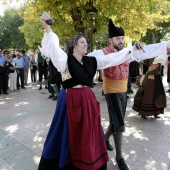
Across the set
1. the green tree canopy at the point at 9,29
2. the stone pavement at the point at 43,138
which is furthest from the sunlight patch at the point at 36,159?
the green tree canopy at the point at 9,29

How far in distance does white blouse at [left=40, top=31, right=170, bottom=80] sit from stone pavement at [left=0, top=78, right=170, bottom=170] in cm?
153

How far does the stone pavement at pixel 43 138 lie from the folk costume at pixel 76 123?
0.78 m

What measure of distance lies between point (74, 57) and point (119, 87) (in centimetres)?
91

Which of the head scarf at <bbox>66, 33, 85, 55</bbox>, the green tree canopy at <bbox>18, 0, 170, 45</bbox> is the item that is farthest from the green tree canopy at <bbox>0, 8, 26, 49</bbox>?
the head scarf at <bbox>66, 33, 85, 55</bbox>

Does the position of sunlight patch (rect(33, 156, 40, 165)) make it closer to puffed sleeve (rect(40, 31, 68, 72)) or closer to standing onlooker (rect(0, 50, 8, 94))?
puffed sleeve (rect(40, 31, 68, 72))

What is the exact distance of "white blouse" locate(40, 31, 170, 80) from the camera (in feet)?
8.08

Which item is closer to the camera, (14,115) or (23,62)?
(14,115)

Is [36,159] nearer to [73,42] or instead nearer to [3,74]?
[73,42]

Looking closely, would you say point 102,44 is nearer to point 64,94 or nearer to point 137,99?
point 137,99

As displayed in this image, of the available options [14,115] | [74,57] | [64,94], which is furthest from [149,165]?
[14,115]

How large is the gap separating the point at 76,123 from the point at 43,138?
2.01m

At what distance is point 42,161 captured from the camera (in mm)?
2795

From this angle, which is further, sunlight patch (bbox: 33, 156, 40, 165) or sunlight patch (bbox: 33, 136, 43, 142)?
sunlight patch (bbox: 33, 136, 43, 142)

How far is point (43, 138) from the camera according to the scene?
4.45 meters
